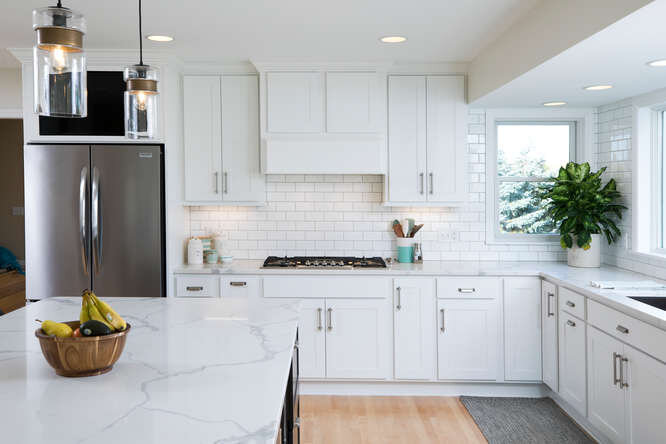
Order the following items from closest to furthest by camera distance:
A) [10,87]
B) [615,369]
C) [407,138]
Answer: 1. [615,369]
2. [407,138]
3. [10,87]

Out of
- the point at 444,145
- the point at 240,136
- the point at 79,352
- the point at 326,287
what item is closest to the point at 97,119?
the point at 240,136

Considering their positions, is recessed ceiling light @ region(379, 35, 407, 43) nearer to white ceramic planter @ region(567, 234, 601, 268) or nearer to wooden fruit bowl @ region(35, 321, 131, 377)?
white ceramic planter @ region(567, 234, 601, 268)

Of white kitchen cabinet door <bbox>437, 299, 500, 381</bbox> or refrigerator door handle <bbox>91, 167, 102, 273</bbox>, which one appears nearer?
refrigerator door handle <bbox>91, 167, 102, 273</bbox>

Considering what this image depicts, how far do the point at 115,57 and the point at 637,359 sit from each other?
12.5 feet

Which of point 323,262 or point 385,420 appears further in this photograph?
point 323,262

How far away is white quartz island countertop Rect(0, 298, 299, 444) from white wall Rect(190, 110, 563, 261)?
2236 mm

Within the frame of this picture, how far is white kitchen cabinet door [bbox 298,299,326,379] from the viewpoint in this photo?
4.21 metres

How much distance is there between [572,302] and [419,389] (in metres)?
1.35

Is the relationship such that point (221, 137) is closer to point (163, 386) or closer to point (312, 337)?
point (312, 337)

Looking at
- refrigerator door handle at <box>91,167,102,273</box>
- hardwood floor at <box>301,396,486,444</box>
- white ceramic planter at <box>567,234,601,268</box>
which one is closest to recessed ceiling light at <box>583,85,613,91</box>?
white ceramic planter at <box>567,234,601,268</box>

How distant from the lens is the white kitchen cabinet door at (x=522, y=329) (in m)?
4.12

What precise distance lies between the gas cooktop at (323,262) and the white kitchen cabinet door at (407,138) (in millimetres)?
543

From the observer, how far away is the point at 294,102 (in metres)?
4.36

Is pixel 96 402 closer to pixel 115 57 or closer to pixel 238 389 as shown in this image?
pixel 238 389
